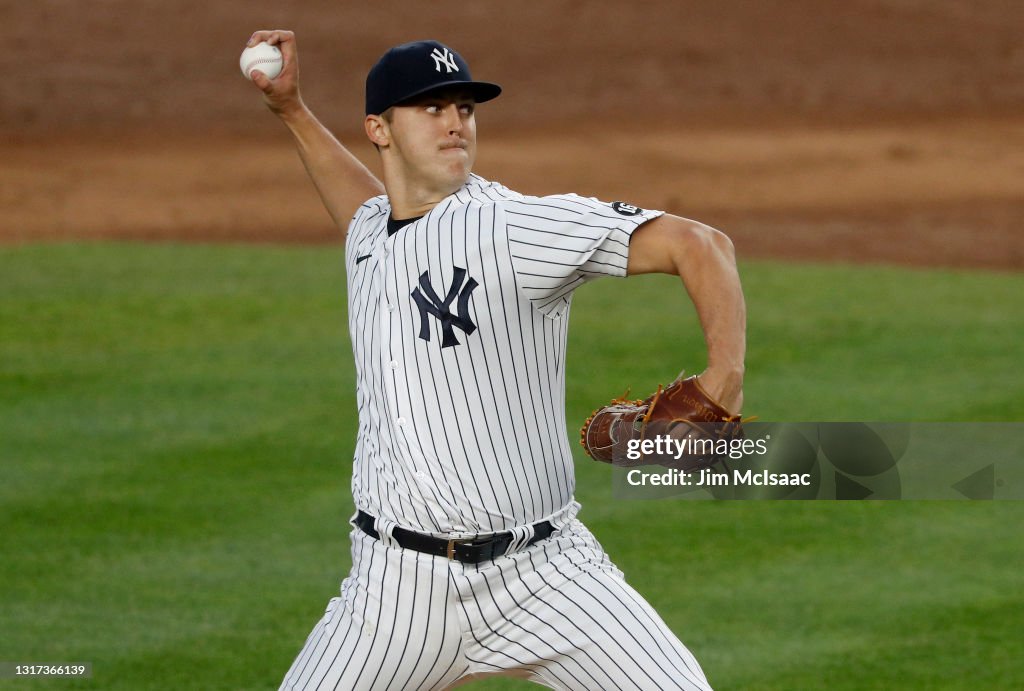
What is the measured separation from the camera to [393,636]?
341 centimetres

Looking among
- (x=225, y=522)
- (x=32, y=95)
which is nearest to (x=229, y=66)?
(x=32, y=95)

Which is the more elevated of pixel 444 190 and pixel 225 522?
pixel 444 190

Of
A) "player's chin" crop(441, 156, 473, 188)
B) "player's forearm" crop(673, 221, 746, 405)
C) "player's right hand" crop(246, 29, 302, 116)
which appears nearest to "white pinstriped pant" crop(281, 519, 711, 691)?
"player's forearm" crop(673, 221, 746, 405)

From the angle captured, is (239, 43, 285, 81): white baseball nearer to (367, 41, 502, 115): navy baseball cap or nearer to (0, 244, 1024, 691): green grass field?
(367, 41, 502, 115): navy baseball cap

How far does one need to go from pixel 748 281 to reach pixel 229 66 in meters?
11.3

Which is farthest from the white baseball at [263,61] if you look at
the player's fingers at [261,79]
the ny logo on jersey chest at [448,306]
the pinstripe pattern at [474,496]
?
the ny logo on jersey chest at [448,306]

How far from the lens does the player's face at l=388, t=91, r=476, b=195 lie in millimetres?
3623

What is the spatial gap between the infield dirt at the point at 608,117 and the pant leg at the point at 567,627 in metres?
10.2

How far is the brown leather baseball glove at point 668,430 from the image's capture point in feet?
10.2

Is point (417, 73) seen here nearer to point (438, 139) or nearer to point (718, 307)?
point (438, 139)

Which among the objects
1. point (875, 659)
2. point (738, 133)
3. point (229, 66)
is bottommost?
point (875, 659)

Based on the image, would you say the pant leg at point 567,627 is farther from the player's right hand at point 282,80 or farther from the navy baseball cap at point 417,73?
→ the player's right hand at point 282,80

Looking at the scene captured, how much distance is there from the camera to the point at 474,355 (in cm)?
340

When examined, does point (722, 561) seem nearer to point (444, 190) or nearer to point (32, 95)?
point (444, 190)
